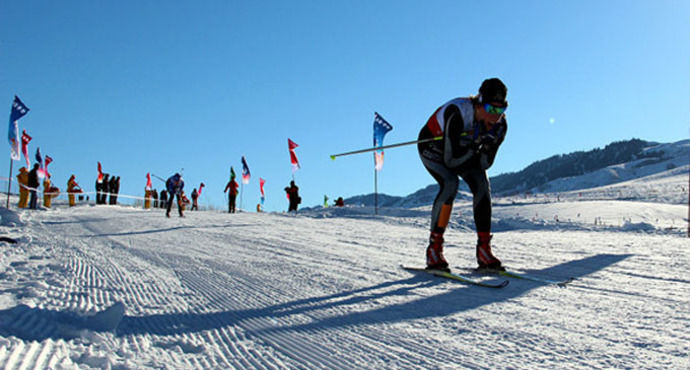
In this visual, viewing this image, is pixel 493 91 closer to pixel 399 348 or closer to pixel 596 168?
pixel 399 348

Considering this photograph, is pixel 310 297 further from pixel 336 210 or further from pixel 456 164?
pixel 336 210

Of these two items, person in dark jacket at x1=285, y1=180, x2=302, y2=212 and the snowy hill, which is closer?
the snowy hill

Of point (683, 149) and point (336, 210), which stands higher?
point (683, 149)

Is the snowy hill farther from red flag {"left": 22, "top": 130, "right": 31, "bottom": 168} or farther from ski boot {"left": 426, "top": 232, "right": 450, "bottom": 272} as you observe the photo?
red flag {"left": 22, "top": 130, "right": 31, "bottom": 168}

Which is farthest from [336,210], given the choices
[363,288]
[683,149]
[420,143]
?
[683,149]

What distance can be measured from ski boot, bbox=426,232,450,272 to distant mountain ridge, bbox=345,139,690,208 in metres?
73.9

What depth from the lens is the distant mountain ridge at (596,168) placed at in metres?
101

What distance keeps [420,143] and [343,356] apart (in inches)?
130

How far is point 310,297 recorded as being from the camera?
280 cm

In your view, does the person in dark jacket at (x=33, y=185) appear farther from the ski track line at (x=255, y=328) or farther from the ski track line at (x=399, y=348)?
the ski track line at (x=399, y=348)

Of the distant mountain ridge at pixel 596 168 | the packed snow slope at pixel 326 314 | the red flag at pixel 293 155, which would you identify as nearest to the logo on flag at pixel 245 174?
the red flag at pixel 293 155

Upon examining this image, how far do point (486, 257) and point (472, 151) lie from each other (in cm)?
→ 99

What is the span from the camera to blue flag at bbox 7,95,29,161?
18.4m

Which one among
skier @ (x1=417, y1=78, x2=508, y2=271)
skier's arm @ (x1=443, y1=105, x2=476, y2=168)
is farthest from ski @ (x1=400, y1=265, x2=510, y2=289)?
skier's arm @ (x1=443, y1=105, x2=476, y2=168)
